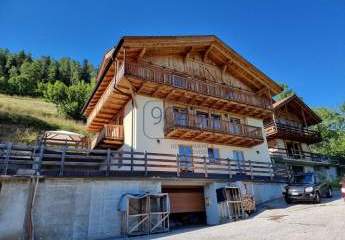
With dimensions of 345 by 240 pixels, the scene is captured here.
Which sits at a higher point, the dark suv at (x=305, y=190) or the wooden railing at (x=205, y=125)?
the wooden railing at (x=205, y=125)

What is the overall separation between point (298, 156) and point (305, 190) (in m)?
16.3

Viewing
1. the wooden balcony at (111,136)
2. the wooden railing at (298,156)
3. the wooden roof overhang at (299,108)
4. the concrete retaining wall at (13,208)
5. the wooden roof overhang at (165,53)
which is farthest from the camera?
the wooden roof overhang at (299,108)

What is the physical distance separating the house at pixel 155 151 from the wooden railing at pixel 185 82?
0.25 ft

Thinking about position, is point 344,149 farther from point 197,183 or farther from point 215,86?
point 197,183

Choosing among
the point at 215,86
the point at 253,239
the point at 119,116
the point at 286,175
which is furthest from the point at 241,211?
the point at 119,116

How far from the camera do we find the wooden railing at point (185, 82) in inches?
709

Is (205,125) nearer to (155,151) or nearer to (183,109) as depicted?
(183,109)

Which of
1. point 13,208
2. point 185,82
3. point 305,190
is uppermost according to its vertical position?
point 185,82

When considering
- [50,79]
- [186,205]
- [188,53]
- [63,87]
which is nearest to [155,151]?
[186,205]

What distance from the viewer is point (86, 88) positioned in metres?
48.7

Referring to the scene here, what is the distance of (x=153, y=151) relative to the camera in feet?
59.4

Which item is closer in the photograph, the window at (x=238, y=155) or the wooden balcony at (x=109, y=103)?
the wooden balcony at (x=109, y=103)

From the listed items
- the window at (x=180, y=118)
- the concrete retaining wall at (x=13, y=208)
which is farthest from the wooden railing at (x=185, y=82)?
the concrete retaining wall at (x=13, y=208)

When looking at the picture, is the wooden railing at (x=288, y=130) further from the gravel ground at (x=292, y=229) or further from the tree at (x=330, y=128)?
the gravel ground at (x=292, y=229)
